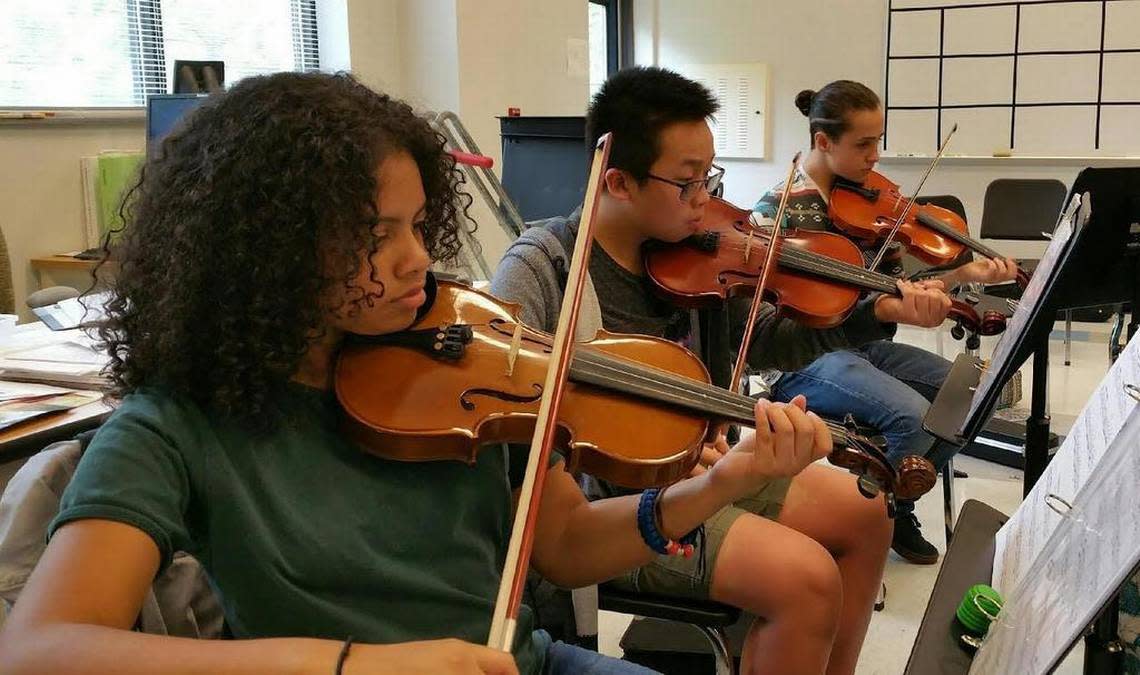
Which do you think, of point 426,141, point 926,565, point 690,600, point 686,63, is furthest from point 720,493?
point 686,63

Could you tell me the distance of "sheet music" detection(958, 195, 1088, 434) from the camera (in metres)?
1.35

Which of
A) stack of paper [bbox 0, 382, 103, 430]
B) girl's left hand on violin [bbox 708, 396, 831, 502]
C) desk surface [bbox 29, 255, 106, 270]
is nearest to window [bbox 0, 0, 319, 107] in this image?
desk surface [bbox 29, 255, 106, 270]

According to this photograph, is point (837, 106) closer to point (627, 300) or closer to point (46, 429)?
point (627, 300)

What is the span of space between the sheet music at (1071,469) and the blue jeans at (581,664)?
0.40 m

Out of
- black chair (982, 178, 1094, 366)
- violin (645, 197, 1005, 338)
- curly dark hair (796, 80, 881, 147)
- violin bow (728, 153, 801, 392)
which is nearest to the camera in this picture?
violin bow (728, 153, 801, 392)

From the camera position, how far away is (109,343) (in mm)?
876

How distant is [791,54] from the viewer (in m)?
5.28

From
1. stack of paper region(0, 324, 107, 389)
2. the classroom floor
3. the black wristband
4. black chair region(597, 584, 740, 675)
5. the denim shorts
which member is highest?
stack of paper region(0, 324, 107, 389)

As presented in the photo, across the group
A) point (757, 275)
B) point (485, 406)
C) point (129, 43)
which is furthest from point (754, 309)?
point (129, 43)

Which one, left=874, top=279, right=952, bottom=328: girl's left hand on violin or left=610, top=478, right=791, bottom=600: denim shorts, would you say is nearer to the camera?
left=610, top=478, right=791, bottom=600: denim shorts

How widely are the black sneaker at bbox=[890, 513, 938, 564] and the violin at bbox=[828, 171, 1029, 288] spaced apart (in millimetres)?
734

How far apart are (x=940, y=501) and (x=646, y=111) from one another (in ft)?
5.75

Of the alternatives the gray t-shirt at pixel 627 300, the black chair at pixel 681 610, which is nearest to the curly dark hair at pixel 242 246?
the black chair at pixel 681 610

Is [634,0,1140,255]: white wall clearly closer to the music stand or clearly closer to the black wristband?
the music stand
